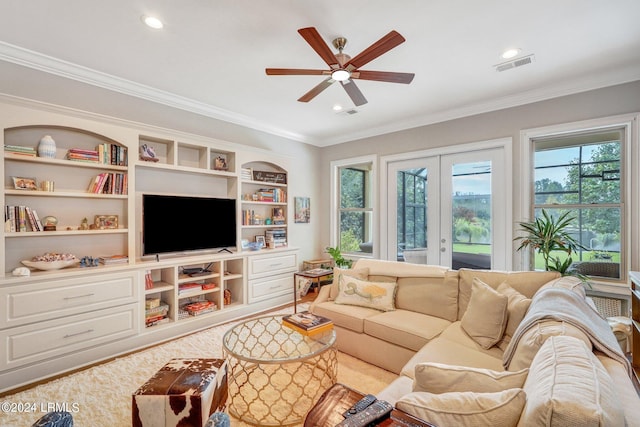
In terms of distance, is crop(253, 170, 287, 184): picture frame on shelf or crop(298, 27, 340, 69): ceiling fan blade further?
crop(253, 170, 287, 184): picture frame on shelf

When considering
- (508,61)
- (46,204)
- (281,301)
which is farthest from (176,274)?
(508,61)

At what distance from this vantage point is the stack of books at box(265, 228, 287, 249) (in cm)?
454

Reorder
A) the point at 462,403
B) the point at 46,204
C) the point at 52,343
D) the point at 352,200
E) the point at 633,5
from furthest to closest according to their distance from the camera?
the point at 352,200, the point at 46,204, the point at 52,343, the point at 633,5, the point at 462,403

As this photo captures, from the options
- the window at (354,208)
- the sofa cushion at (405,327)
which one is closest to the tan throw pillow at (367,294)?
the sofa cushion at (405,327)

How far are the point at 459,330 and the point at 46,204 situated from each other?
3.82 m

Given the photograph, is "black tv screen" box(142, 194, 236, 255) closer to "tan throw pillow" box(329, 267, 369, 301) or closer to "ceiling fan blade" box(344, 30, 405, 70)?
"tan throw pillow" box(329, 267, 369, 301)

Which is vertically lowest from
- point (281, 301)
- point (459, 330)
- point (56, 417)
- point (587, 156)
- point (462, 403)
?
point (281, 301)

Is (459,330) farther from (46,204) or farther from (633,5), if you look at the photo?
(46,204)

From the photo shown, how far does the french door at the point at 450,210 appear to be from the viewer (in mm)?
3738

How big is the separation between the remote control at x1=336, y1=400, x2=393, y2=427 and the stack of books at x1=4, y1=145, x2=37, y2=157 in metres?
3.27

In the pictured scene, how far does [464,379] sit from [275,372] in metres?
1.37

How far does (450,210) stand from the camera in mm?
4105

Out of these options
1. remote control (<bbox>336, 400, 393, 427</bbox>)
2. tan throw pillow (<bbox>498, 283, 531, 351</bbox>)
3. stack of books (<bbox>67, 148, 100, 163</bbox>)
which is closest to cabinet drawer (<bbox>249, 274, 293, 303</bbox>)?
stack of books (<bbox>67, 148, 100, 163</bbox>)

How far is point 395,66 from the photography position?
2834 millimetres
